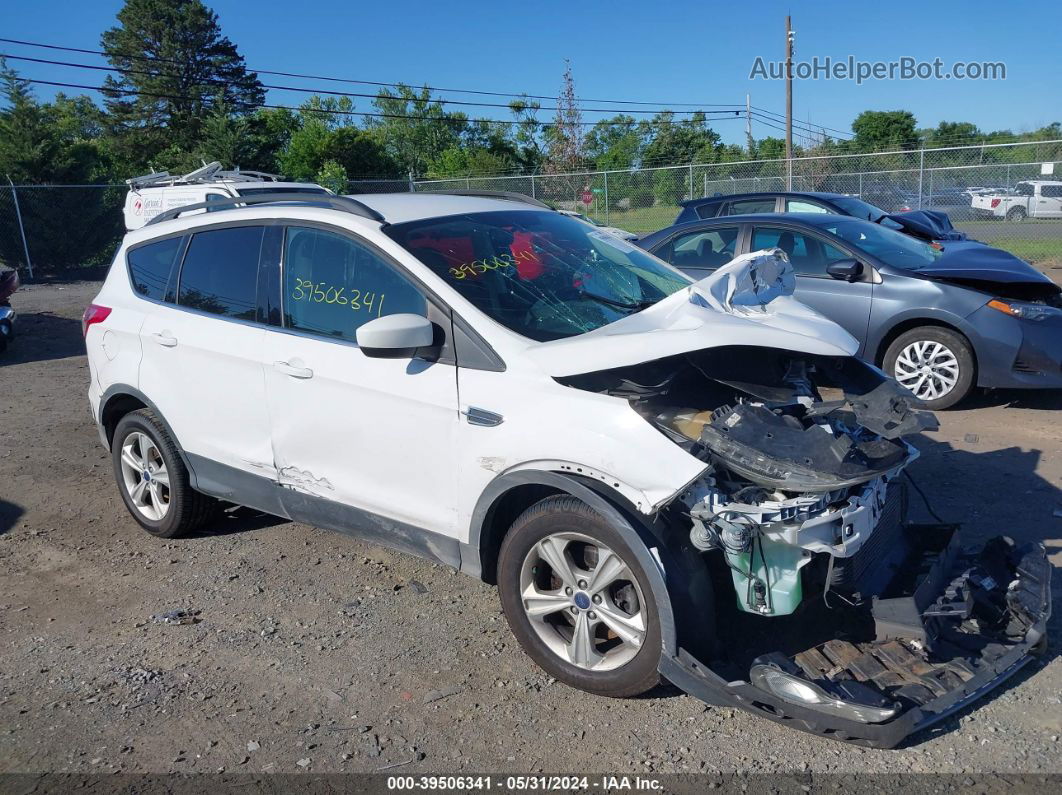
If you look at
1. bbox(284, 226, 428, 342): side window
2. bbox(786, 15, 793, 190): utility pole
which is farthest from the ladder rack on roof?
bbox(786, 15, 793, 190): utility pole

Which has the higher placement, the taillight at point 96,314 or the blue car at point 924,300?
the taillight at point 96,314

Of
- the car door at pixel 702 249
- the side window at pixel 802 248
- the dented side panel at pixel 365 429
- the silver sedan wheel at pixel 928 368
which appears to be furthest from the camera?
the car door at pixel 702 249

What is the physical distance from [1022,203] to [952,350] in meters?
19.1

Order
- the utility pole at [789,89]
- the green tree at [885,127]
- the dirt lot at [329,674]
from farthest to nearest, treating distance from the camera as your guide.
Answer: the green tree at [885,127] → the utility pole at [789,89] → the dirt lot at [329,674]

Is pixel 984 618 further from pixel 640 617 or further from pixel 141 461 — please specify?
pixel 141 461

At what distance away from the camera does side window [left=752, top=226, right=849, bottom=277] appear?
7801 mm

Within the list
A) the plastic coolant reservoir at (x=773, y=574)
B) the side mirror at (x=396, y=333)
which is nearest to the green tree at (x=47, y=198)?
the side mirror at (x=396, y=333)

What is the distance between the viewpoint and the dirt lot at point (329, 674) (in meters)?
3.15

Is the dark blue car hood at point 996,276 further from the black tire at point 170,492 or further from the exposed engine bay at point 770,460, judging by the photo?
the black tire at point 170,492

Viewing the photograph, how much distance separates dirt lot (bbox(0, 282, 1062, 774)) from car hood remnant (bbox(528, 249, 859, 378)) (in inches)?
53.2

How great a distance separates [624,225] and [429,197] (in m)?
21.9

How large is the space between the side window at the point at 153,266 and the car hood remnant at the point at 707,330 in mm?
2618

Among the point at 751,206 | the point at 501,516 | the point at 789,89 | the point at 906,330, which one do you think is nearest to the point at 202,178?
the point at 751,206

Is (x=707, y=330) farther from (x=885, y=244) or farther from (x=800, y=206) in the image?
(x=800, y=206)
